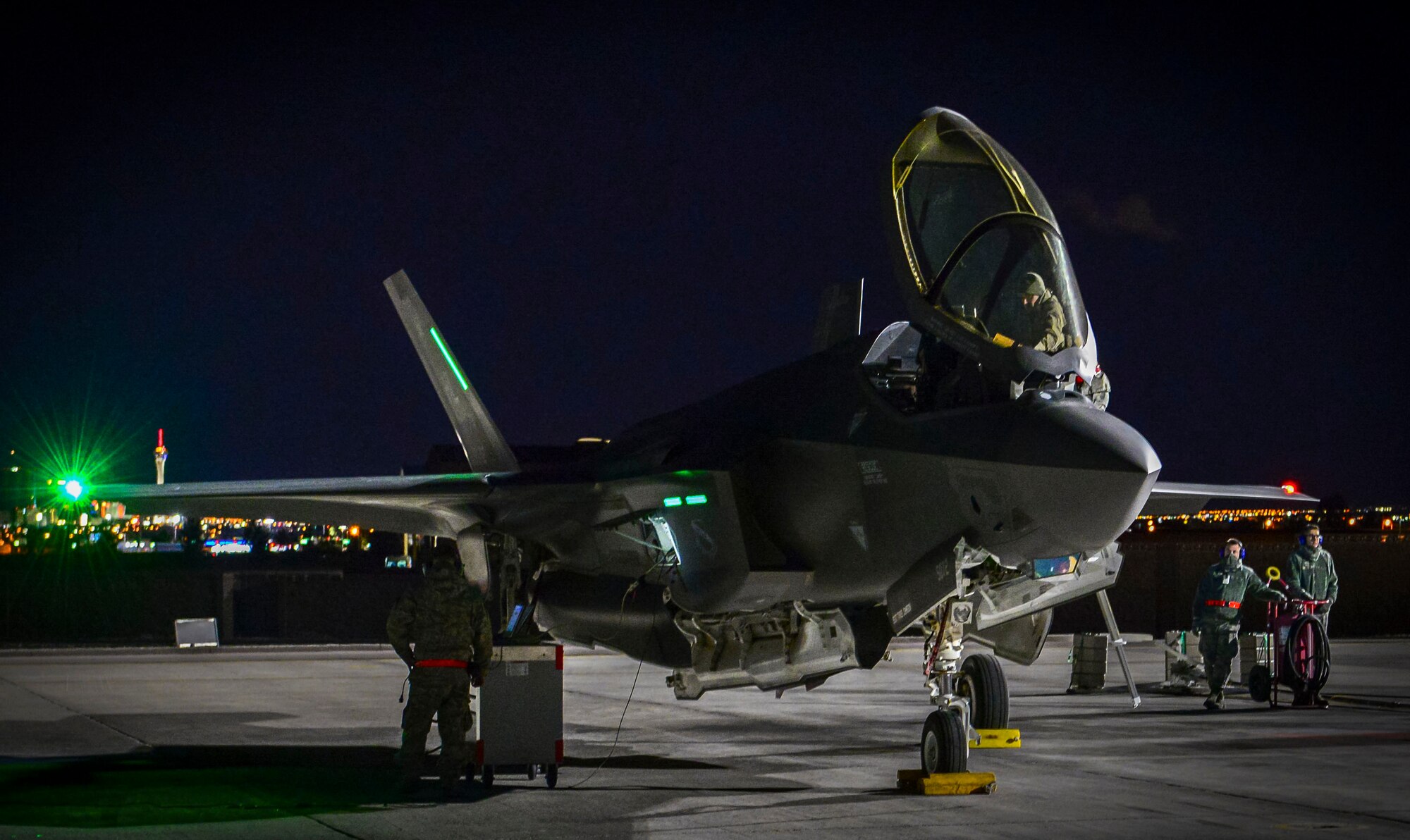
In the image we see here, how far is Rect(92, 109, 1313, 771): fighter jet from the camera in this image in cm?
757

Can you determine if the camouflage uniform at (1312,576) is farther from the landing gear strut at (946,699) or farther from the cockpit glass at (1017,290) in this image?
the cockpit glass at (1017,290)

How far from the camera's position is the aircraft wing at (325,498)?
12539mm

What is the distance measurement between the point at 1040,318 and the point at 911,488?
1.25 m

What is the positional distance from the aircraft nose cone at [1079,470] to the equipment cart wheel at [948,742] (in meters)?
1.67

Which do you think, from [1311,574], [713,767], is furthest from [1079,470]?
[1311,574]

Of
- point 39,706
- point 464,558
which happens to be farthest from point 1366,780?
point 39,706

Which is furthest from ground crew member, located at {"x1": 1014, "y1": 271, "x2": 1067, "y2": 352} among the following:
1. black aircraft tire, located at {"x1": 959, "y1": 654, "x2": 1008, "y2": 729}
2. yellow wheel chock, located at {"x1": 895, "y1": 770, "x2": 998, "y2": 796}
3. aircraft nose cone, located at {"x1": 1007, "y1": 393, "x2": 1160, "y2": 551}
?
black aircraft tire, located at {"x1": 959, "y1": 654, "x2": 1008, "y2": 729}

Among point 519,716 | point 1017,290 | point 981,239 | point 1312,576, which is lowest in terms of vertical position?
point 519,716

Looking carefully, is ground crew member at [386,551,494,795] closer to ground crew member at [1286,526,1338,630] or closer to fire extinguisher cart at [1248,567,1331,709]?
fire extinguisher cart at [1248,567,1331,709]

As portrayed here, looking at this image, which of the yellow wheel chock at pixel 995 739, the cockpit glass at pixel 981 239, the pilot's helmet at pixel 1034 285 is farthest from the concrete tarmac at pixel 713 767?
the pilot's helmet at pixel 1034 285

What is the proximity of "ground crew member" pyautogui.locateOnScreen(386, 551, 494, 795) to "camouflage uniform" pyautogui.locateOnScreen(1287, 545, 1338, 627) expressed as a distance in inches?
385

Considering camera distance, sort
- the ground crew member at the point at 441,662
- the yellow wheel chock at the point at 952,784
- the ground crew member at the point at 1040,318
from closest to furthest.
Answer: the ground crew member at the point at 1040,318
the yellow wheel chock at the point at 952,784
the ground crew member at the point at 441,662

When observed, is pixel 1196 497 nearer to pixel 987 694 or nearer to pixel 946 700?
pixel 987 694

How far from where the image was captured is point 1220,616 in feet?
47.6
